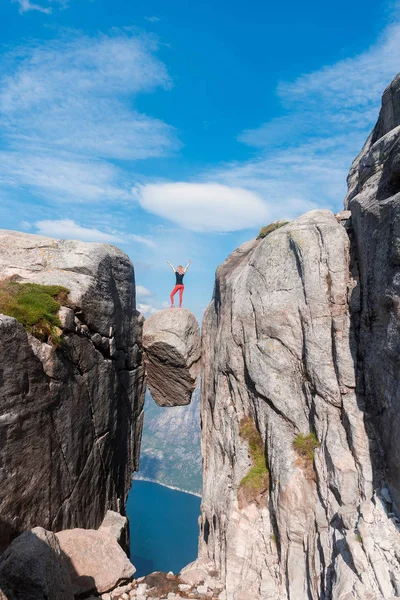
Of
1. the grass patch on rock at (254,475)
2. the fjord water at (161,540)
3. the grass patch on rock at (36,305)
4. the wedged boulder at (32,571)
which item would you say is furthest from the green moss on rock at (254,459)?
the fjord water at (161,540)

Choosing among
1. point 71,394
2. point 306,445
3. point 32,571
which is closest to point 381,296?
point 306,445

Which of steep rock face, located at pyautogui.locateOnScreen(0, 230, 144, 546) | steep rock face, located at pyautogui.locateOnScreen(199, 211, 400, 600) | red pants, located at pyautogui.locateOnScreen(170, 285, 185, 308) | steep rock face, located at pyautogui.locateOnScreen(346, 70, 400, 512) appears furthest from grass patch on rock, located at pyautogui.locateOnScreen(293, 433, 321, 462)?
red pants, located at pyautogui.locateOnScreen(170, 285, 185, 308)

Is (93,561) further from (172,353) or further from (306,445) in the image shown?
(172,353)

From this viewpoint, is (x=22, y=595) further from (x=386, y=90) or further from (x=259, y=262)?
(x=386, y=90)

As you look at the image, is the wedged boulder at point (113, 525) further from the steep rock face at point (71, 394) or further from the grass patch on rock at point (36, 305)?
the grass patch on rock at point (36, 305)

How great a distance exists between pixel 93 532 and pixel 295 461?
9672 millimetres

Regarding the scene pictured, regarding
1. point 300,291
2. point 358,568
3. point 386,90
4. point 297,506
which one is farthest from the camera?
point 386,90

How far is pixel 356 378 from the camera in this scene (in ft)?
54.6

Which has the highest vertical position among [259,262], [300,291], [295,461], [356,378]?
[259,262]

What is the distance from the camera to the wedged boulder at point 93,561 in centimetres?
1474

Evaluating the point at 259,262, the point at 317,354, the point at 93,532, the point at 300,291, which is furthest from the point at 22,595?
the point at 259,262

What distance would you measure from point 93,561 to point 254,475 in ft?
26.6

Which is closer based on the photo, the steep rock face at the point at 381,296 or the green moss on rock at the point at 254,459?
the steep rock face at the point at 381,296

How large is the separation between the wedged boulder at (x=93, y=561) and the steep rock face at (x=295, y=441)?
5.26m
